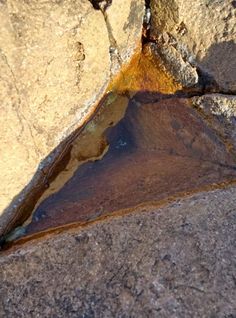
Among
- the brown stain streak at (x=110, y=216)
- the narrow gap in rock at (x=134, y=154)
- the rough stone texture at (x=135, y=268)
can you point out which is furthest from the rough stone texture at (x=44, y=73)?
the rough stone texture at (x=135, y=268)

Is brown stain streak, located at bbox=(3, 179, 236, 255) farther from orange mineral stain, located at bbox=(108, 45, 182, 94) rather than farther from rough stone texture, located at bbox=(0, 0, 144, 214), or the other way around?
orange mineral stain, located at bbox=(108, 45, 182, 94)

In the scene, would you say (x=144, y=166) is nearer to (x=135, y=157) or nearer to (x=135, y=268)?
(x=135, y=157)

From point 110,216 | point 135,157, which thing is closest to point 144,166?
point 135,157

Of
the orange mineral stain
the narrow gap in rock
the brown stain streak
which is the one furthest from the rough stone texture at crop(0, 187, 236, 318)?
the orange mineral stain

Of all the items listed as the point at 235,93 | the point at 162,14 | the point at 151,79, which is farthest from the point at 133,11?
the point at 235,93

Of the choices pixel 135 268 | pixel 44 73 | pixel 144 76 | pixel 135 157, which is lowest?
pixel 135 268

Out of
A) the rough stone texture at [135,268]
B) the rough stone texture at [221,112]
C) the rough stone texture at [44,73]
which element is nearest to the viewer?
the rough stone texture at [135,268]

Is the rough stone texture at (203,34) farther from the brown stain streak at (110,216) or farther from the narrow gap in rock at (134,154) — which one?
the brown stain streak at (110,216)

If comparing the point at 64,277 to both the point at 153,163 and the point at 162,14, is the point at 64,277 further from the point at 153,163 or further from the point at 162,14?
the point at 162,14
